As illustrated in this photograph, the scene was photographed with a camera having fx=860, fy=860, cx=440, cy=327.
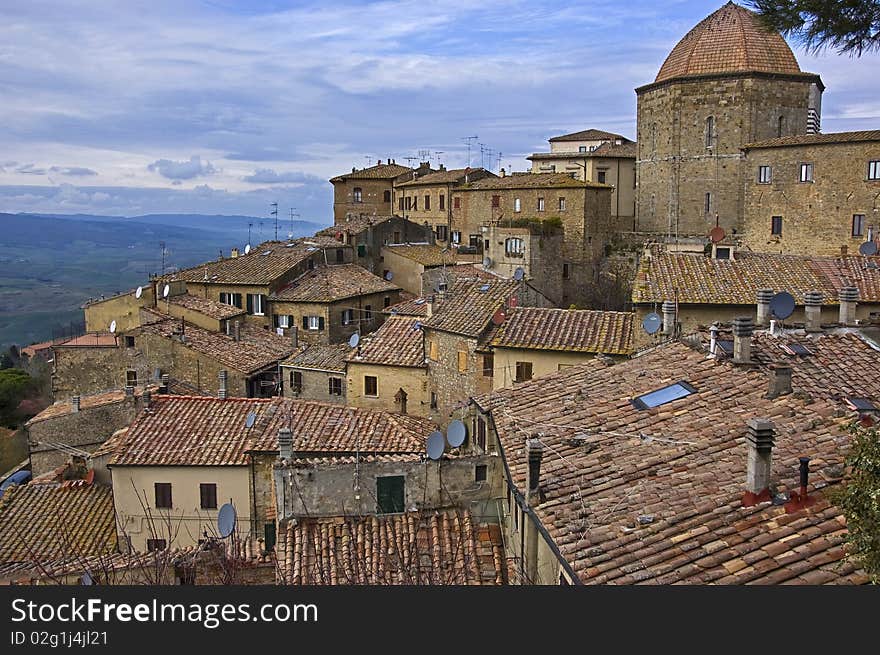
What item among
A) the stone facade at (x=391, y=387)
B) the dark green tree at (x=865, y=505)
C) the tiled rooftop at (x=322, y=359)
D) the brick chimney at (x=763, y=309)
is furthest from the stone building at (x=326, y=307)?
the dark green tree at (x=865, y=505)

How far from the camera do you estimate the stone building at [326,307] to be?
37.8 m

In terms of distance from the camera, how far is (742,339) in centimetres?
1345

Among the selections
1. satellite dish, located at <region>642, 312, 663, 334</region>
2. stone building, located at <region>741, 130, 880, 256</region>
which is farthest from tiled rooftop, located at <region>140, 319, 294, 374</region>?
stone building, located at <region>741, 130, 880, 256</region>

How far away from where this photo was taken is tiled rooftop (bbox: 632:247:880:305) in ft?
67.5

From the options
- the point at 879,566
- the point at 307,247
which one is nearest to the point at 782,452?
the point at 879,566

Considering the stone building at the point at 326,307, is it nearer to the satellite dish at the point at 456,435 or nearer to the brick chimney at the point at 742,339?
the satellite dish at the point at 456,435

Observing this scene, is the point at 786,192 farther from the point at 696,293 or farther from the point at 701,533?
the point at 701,533

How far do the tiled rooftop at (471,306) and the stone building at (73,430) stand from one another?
9.11 metres

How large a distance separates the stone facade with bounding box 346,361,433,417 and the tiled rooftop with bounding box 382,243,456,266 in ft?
54.4

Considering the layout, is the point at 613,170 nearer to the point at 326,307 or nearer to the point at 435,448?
the point at 326,307

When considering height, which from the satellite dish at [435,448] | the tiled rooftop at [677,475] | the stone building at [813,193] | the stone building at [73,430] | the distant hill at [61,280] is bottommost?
the distant hill at [61,280]

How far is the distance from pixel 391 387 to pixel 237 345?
10059 millimetres

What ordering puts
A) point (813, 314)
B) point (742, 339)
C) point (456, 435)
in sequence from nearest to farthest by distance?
point (742, 339) < point (456, 435) < point (813, 314)

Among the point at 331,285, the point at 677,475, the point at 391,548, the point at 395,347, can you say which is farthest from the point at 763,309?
the point at 331,285
